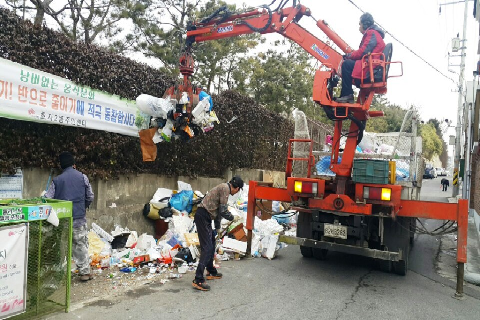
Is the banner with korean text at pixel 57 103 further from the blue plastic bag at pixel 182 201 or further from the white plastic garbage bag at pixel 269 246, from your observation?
the white plastic garbage bag at pixel 269 246

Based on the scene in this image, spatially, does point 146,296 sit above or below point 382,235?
below

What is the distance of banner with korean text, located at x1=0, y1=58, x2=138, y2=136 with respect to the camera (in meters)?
5.06

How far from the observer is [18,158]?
5.34m

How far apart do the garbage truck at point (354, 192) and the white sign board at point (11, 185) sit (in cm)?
350

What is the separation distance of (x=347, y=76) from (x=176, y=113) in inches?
115

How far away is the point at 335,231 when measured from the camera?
17.4ft

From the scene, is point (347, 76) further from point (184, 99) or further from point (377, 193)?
point (184, 99)

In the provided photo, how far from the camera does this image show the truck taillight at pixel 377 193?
499 centimetres

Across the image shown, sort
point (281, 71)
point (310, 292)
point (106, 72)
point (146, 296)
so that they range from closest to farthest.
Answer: point (146, 296) → point (310, 292) → point (106, 72) → point (281, 71)

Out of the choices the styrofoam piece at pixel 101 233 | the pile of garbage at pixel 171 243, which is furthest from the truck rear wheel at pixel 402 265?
the styrofoam piece at pixel 101 233

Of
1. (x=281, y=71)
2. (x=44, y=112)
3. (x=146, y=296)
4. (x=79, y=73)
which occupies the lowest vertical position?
(x=146, y=296)

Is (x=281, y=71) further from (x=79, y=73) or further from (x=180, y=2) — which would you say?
(x=79, y=73)

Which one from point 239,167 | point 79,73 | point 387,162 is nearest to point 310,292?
point 387,162

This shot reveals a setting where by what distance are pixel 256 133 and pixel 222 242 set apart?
5815 mm
